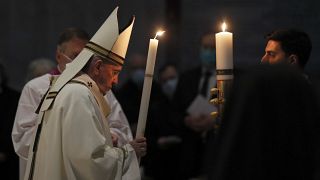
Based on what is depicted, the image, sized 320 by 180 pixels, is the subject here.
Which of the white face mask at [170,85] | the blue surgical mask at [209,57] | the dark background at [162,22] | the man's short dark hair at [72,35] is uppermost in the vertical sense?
the dark background at [162,22]

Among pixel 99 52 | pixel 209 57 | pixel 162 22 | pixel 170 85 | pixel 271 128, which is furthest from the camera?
pixel 162 22

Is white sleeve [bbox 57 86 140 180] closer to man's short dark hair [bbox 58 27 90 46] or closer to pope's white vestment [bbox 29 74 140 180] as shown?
pope's white vestment [bbox 29 74 140 180]

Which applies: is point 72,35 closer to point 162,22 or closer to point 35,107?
point 35,107

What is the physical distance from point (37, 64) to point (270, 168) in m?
5.25

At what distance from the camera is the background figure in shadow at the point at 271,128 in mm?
2646

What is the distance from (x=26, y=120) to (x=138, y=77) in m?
3.00

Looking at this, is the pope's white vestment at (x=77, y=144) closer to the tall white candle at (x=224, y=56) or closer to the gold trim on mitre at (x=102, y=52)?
the gold trim on mitre at (x=102, y=52)

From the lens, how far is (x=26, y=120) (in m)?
6.05

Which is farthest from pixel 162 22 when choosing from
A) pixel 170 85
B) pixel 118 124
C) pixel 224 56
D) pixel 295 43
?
pixel 224 56

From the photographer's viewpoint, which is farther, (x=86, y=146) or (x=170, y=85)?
(x=170, y=85)

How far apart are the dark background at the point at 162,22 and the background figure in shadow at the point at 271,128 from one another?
6278mm

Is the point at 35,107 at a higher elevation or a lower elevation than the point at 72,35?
lower

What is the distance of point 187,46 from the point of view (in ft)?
31.4

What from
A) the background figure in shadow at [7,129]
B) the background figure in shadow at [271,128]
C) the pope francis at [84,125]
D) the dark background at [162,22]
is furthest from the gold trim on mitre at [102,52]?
the dark background at [162,22]
